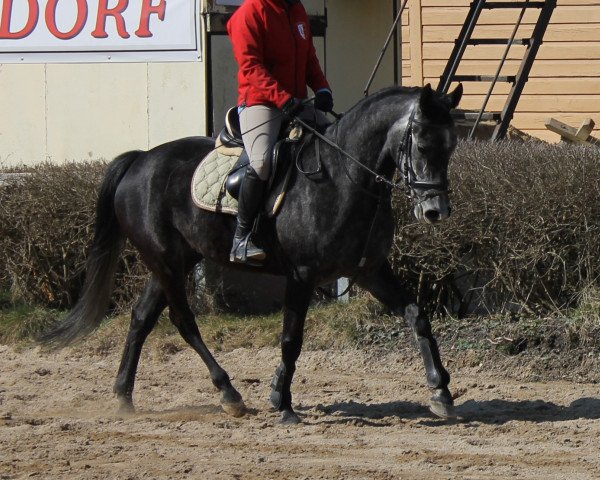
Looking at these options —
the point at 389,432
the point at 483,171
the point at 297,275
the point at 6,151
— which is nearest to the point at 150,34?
the point at 6,151

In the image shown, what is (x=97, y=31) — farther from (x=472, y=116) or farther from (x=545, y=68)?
(x=545, y=68)

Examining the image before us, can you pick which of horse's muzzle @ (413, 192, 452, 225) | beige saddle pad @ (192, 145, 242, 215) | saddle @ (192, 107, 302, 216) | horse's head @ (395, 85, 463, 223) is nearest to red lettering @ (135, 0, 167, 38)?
saddle @ (192, 107, 302, 216)

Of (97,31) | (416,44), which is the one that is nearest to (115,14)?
(97,31)

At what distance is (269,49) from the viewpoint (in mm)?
7242

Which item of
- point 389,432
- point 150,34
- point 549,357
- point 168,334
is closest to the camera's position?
point 389,432

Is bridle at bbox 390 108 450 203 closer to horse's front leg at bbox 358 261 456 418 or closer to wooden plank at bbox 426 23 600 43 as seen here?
horse's front leg at bbox 358 261 456 418

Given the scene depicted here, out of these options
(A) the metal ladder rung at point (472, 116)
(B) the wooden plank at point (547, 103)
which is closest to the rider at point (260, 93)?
(A) the metal ladder rung at point (472, 116)

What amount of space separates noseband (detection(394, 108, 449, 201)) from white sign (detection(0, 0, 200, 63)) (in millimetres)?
4124

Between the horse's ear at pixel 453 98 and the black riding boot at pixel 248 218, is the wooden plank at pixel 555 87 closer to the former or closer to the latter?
the black riding boot at pixel 248 218

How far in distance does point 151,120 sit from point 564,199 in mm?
3959

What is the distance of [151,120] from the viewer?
415 inches

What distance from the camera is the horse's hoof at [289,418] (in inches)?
277

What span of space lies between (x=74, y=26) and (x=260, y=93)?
159 inches

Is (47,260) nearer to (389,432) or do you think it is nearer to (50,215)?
(50,215)
